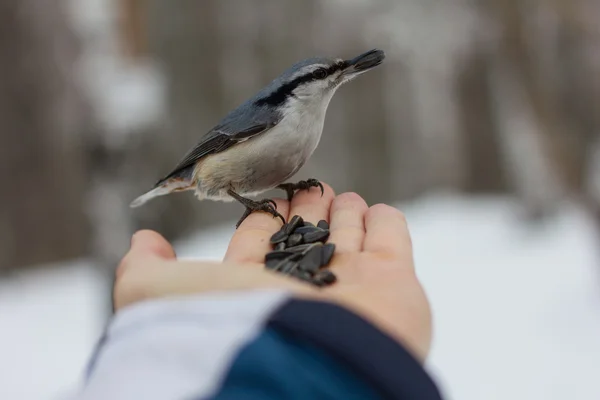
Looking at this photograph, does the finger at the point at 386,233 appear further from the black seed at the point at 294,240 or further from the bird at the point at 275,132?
the bird at the point at 275,132

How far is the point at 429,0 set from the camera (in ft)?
18.6

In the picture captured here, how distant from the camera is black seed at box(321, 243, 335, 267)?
1.22 meters

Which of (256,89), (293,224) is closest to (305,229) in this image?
(293,224)

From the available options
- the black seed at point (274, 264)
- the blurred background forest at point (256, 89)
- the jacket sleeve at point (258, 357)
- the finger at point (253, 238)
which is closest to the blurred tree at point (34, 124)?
the blurred background forest at point (256, 89)

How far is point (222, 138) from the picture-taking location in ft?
5.81

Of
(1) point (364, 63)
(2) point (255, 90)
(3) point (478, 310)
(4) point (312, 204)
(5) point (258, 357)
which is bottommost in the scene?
(5) point (258, 357)

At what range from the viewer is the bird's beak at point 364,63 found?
66.2 inches

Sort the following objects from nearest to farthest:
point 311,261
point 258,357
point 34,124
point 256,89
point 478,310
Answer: point 258,357
point 311,261
point 478,310
point 34,124
point 256,89

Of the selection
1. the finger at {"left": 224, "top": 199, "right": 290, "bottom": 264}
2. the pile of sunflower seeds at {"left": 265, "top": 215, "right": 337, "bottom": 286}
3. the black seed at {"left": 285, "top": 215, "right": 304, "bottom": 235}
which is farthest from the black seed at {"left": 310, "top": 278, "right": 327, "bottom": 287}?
the black seed at {"left": 285, "top": 215, "right": 304, "bottom": 235}

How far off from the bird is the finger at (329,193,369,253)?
0.59ft

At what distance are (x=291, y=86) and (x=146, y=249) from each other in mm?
717

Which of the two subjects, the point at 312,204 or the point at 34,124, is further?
the point at 34,124

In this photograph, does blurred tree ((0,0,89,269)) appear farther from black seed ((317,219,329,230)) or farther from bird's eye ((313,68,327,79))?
black seed ((317,219,329,230))

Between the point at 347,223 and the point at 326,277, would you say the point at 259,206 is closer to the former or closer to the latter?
the point at 347,223
